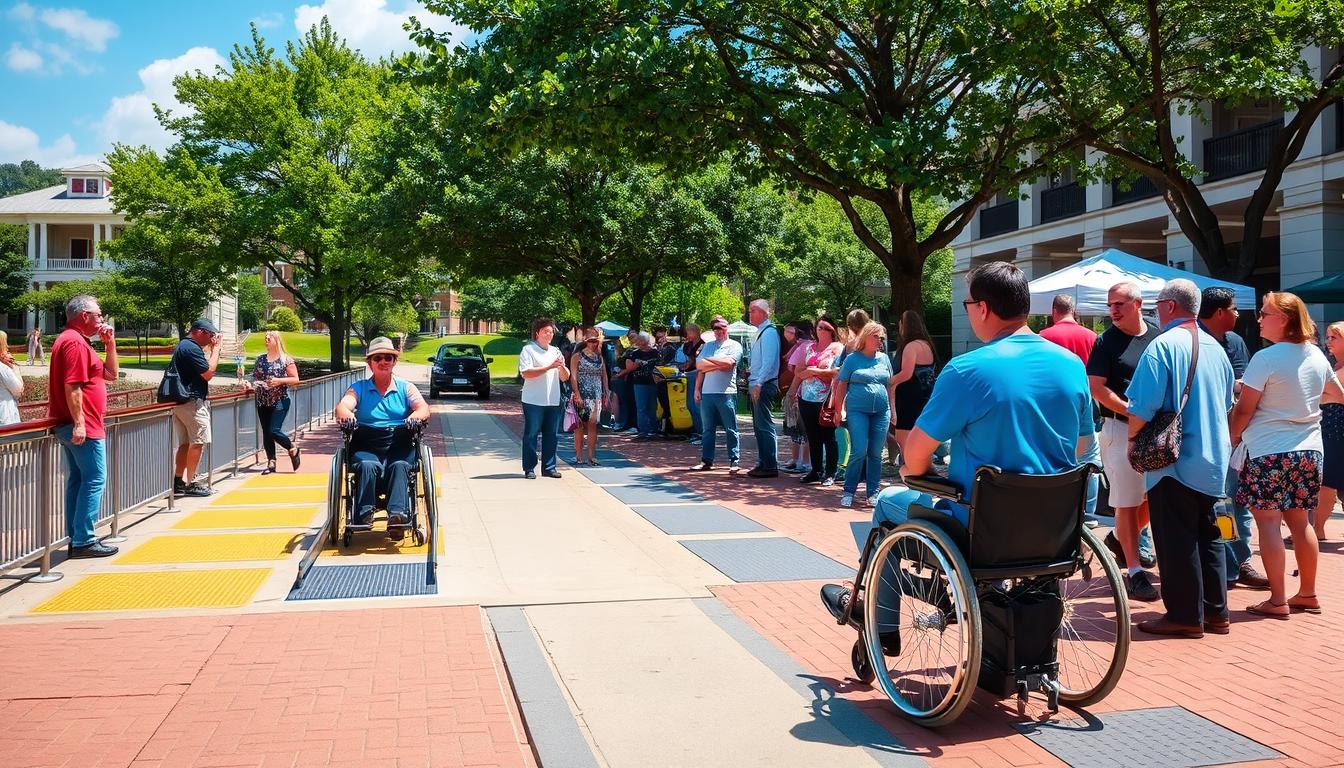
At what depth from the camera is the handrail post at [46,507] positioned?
23.0 ft

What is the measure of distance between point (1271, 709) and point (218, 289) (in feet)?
175

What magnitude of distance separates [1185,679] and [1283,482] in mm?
1787

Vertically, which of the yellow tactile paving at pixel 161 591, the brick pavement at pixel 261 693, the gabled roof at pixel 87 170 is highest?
the gabled roof at pixel 87 170

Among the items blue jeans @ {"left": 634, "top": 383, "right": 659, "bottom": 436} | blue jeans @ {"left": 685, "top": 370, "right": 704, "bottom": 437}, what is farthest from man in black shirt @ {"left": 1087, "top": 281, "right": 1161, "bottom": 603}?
blue jeans @ {"left": 634, "top": 383, "right": 659, "bottom": 436}

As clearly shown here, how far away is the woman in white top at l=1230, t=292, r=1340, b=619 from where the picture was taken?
20.4 ft

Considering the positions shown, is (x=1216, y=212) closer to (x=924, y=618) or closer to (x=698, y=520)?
(x=698, y=520)

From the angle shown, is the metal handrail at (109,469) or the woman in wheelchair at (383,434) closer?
the metal handrail at (109,469)

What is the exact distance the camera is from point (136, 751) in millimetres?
4129

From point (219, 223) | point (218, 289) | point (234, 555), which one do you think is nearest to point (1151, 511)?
point (234, 555)

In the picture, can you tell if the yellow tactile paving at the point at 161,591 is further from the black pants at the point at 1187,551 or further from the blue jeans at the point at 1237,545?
the blue jeans at the point at 1237,545

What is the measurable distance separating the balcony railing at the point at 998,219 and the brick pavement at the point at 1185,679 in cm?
3023

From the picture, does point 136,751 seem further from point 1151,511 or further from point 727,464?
point 727,464

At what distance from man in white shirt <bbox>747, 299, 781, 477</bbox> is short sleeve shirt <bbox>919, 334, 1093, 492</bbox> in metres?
8.03

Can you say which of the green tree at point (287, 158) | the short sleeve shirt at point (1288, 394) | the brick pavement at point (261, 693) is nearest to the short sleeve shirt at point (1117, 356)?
the short sleeve shirt at point (1288, 394)
